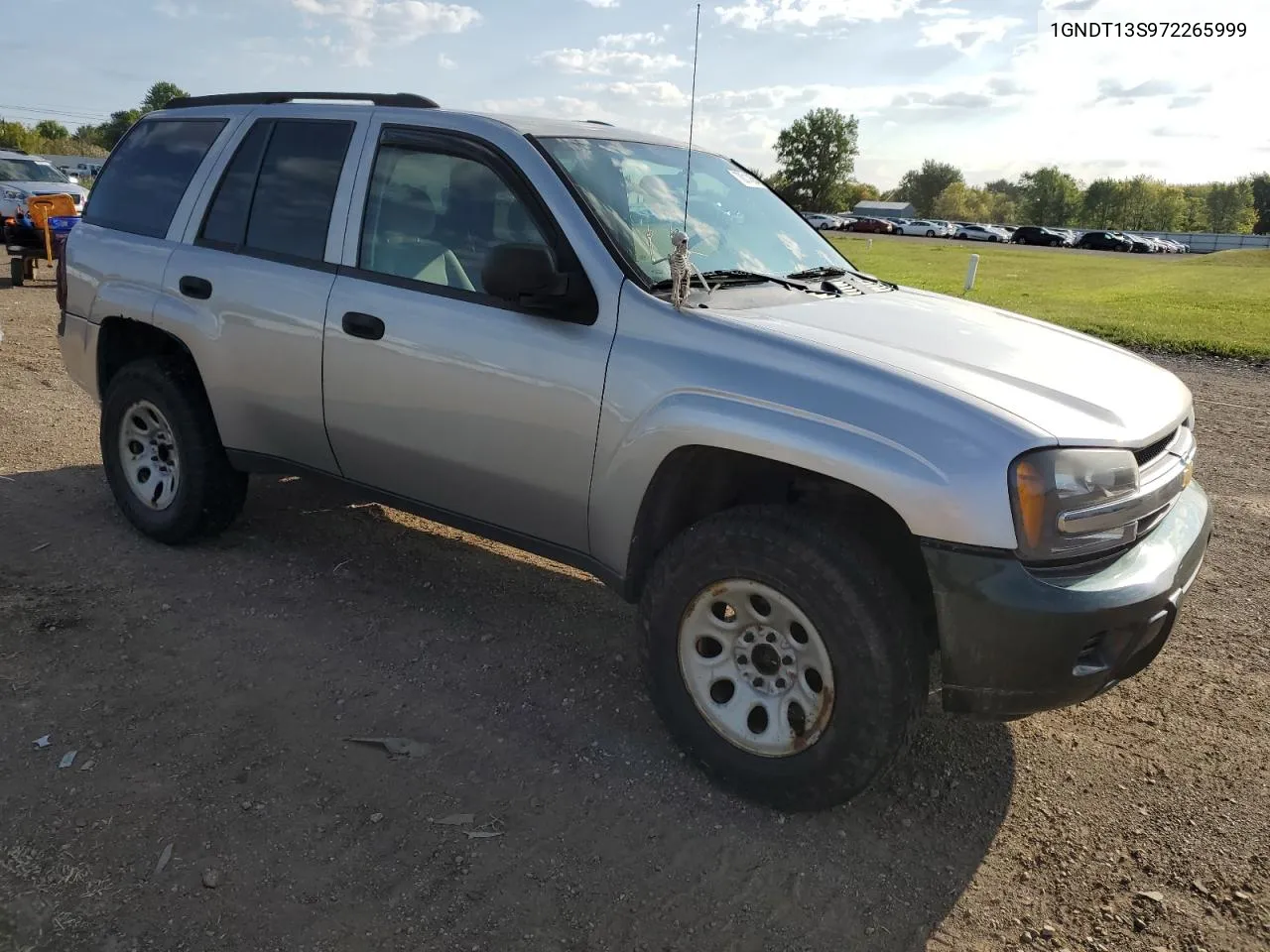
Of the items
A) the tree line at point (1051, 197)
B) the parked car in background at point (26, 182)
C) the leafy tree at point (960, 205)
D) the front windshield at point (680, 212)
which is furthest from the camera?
the leafy tree at point (960, 205)

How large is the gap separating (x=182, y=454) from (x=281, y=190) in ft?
4.25

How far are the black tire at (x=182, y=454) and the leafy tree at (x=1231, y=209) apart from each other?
341 ft

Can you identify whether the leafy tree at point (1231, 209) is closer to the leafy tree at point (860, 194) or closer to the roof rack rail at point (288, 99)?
the leafy tree at point (860, 194)

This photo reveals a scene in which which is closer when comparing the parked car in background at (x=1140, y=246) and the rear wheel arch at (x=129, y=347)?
the rear wheel arch at (x=129, y=347)

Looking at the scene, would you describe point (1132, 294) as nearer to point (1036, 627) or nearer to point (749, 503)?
point (749, 503)

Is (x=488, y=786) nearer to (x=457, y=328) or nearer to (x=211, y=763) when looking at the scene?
(x=211, y=763)

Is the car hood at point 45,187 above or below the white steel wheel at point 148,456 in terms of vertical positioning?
above

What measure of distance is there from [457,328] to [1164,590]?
236cm

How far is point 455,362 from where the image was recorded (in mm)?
3434

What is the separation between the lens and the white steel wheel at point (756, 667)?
2.81 meters

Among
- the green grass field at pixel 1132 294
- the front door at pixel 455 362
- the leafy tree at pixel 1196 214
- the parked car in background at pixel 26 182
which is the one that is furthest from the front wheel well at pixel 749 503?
the leafy tree at pixel 1196 214

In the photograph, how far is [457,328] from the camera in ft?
11.3

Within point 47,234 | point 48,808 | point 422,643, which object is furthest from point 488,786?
point 47,234

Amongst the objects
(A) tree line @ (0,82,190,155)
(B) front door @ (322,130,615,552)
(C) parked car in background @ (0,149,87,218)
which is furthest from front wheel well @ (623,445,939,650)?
(A) tree line @ (0,82,190,155)
